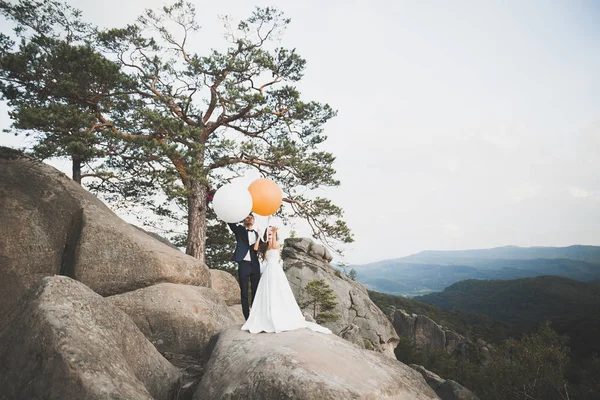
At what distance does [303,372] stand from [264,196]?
438 cm

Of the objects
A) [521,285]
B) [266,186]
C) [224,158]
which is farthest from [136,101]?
[521,285]

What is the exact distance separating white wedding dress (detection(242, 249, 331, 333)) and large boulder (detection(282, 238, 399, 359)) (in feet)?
55.4

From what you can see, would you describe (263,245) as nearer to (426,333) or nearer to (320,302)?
(320,302)

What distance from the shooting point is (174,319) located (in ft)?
26.2

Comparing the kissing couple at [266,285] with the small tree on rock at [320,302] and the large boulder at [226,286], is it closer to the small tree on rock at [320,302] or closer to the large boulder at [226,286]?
the large boulder at [226,286]

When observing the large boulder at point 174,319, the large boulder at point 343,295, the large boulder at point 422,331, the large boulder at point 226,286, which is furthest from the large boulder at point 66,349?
the large boulder at point 422,331

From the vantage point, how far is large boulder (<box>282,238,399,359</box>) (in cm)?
2333

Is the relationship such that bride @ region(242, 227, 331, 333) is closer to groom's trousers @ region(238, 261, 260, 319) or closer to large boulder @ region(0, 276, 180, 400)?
groom's trousers @ region(238, 261, 260, 319)

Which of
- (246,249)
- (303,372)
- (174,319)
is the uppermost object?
(246,249)

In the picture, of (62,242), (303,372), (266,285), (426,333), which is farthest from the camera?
(426,333)

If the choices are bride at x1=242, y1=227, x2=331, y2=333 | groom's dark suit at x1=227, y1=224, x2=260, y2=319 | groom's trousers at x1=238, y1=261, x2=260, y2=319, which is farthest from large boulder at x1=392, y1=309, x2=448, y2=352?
bride at x1=242, y1=227, x2=331, y2=333

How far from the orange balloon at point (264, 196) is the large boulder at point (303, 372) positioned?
10.2 ft

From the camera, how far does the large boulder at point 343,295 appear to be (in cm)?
2333

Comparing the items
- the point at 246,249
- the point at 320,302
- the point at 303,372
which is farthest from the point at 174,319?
the point at 320,302
